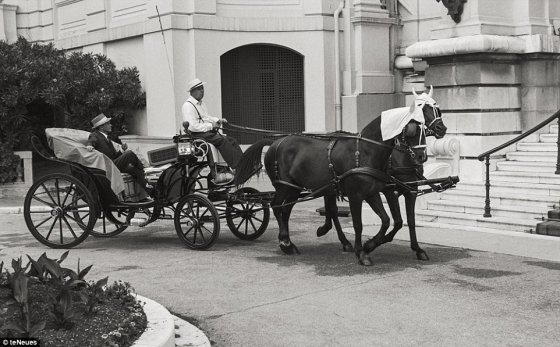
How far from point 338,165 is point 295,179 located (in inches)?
30.5

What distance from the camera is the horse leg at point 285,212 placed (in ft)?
34.8

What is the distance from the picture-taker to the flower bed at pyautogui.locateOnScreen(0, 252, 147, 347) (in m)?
5.73

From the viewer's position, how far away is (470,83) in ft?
46.2

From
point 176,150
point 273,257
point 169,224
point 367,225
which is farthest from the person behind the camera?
point 169,224

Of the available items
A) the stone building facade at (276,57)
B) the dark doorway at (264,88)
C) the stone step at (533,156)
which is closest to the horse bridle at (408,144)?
the stone step at (533,156)

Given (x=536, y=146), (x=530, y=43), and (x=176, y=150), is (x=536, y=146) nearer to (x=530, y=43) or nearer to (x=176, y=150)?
(x=530, y=43)

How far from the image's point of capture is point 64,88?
19.1 metres

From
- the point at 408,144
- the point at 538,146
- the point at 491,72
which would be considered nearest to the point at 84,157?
the point at 408,144

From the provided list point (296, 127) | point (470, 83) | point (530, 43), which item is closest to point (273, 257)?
point (470, 83)

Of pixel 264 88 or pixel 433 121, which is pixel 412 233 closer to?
pixel 433 121

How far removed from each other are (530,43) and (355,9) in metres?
5.64

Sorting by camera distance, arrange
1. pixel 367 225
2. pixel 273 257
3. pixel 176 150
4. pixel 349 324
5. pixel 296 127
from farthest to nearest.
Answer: pixel 296 127 → pixel 367 225 → pixel 176 150 → pixel 273 257 → pixel 349 324

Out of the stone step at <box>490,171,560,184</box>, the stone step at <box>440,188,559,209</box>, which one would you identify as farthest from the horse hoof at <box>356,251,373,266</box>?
the stone step at <box>490,171,560,184</box>

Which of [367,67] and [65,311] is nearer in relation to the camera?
[65,311]
